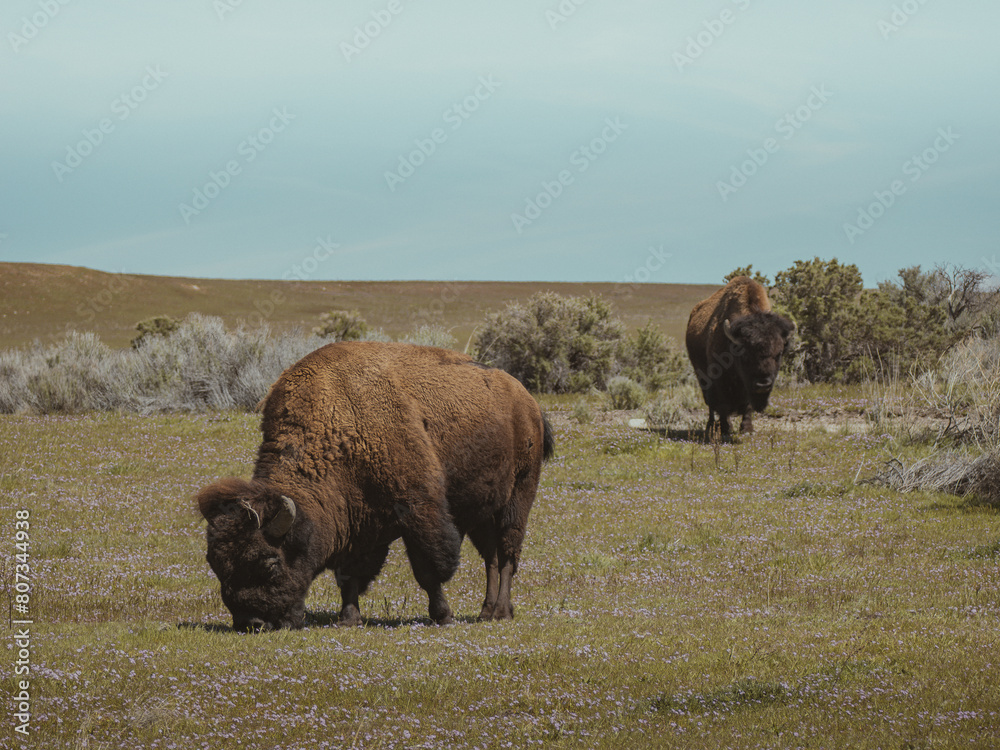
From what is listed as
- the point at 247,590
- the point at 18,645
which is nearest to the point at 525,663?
the point at 247,590

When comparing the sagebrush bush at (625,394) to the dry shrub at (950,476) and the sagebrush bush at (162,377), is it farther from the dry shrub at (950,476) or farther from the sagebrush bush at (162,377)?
the dry shrub at (950,476)

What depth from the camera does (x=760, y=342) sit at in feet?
62.7

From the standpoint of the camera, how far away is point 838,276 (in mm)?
32094

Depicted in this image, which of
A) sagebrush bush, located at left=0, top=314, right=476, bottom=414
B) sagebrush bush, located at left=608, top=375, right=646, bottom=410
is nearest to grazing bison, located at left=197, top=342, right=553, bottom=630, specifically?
sagebrush bush, located at left=608, top=375, right=646, bottom=410

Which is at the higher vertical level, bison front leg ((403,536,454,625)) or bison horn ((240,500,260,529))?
bison horn ((240,500,260,529))

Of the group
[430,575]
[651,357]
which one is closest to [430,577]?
[430,575]

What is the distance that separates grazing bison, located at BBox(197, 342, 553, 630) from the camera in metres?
7.71

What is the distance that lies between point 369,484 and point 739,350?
509 inches

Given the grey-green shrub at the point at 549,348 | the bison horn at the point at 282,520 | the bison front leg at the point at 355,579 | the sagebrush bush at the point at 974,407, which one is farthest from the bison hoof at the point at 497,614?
the grey-green shrub at the point at 549,348

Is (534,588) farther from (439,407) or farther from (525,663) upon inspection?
(525,663)

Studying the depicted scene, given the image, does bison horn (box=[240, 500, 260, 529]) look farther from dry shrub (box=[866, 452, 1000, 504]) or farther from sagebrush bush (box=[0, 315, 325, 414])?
sagebrush bush (box=[0, 315, 325, 414])

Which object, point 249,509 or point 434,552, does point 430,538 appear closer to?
point 434,552

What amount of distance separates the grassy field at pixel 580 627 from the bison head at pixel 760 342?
1.94 m

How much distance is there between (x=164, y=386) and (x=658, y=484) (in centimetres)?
1521
